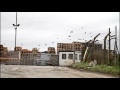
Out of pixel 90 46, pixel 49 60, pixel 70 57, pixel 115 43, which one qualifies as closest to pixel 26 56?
pixel 49 60

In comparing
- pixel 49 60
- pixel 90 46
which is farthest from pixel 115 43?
pixel 49 60

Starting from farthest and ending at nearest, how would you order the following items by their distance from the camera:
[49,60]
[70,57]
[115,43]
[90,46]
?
1. [49,60]
2. [70,57]
3. [90,46]
4. [115,43]
